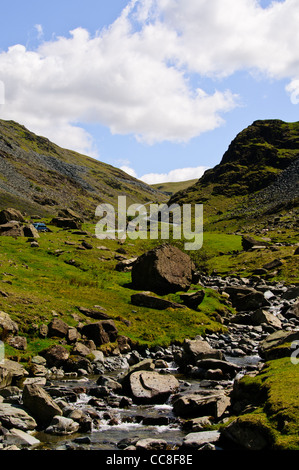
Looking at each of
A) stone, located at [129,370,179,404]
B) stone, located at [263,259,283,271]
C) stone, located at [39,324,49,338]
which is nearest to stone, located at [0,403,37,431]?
stone, located at [129,370,179,404]

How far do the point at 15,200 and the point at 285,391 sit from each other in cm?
12697

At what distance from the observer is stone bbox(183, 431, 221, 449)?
45.7ft

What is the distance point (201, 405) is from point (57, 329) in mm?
13359

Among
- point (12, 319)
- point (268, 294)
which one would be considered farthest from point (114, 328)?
point (268, 294)

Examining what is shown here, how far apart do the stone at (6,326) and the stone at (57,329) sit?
2.61 metres

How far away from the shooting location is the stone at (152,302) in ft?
130

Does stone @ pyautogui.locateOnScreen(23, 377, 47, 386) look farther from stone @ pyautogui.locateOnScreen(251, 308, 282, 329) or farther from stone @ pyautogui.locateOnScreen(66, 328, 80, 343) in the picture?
stone @ pyautogui.locateOnScreen(251, 308, 282, 329)

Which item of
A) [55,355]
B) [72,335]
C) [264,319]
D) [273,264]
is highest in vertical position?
[273,264]

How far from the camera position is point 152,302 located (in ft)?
131

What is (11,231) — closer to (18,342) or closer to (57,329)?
(57,329)

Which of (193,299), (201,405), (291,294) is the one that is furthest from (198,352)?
(291,294)

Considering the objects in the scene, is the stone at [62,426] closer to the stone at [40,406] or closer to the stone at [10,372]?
the stone at [40,406]

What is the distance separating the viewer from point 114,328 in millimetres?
29875

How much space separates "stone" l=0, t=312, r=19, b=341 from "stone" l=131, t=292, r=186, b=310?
16.5 meters
